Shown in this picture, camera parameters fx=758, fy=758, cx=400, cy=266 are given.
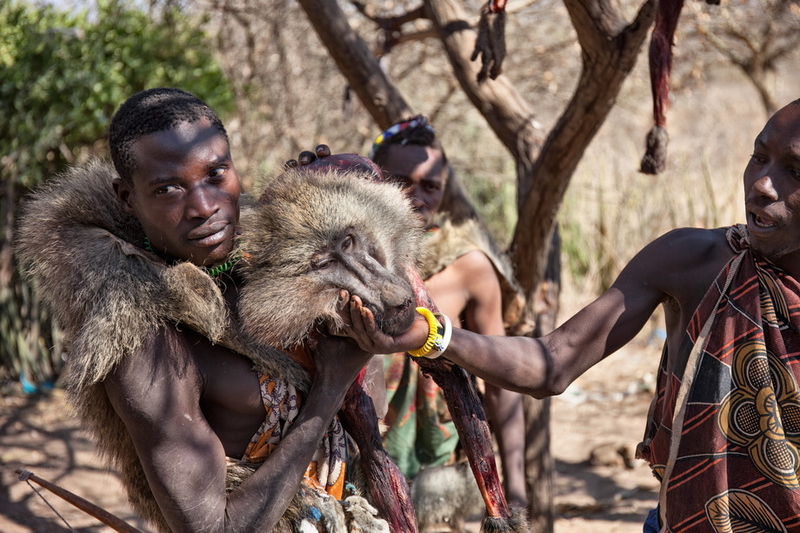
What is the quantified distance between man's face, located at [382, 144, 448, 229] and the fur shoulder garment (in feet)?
4.14

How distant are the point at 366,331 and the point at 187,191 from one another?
1.70 feet

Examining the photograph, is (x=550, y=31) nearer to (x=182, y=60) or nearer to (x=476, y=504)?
(x=182, y=60)

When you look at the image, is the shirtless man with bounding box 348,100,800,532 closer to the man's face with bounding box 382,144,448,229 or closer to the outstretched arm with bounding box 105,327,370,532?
the outstretched arm with bounding box 105,327,370,532

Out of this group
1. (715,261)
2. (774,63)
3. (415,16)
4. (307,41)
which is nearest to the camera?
(715,261)

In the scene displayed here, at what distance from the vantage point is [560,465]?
5777mm

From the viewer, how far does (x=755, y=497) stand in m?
1.83

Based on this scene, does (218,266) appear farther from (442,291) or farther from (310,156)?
(442,291)

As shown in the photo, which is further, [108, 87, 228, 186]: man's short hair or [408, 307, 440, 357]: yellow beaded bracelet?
[408, 307, 440, 357]: yellow beaded bracelet

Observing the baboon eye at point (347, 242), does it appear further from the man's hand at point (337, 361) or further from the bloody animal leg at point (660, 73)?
the bloody animal leg at point (660, 73)

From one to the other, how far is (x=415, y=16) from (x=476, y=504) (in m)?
2.40


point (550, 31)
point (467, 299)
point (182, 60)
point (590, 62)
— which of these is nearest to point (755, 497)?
point (467, 299)

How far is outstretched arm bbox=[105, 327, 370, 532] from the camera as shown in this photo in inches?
65.0

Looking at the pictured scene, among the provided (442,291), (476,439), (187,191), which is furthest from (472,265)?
(187,191)

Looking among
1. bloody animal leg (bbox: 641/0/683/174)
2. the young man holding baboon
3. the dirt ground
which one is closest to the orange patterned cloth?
the young man holding baboon
